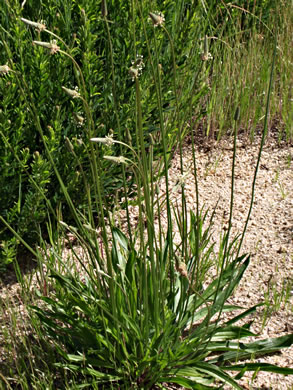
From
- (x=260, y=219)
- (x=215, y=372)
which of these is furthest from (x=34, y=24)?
(x=260, y=219)

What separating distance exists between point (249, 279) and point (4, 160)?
1.40 m

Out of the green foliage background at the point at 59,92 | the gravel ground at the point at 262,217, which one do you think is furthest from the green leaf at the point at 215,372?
the green foliage background at the point at 59,92

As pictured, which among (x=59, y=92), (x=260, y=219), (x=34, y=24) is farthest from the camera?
(x=260, y=219)

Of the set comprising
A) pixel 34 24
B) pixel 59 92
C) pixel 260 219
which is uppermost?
pixel 34 24

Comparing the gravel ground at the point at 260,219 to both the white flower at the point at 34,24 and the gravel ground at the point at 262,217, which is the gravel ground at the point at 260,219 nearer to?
the gravel ground at the point at 262,217

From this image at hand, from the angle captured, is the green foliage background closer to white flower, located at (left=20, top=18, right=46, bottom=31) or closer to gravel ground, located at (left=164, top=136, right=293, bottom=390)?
gravel ground, located at (left=164, top=136, right=293, bottom=390)

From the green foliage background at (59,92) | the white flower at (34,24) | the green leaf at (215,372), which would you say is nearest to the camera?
the white flower at (34,24)

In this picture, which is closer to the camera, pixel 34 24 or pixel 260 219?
pixel 34 24

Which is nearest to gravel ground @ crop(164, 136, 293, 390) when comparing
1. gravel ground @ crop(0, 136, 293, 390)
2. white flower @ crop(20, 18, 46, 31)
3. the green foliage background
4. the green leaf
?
gravel ground @ crop(0, 136, 293, 390)

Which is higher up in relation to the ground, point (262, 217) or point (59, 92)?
point (59, 92)

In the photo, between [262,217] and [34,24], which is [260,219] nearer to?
[262,217]

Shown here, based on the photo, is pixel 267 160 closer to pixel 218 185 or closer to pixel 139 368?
pixel 218 185

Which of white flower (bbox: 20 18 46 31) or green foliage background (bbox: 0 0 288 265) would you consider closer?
white flower (bbox: 20 18 46 31)

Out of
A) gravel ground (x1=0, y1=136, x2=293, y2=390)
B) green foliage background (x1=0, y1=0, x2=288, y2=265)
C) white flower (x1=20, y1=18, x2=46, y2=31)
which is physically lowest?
gravel ground (x1=0, y1=136, x2=293, y2=390)
